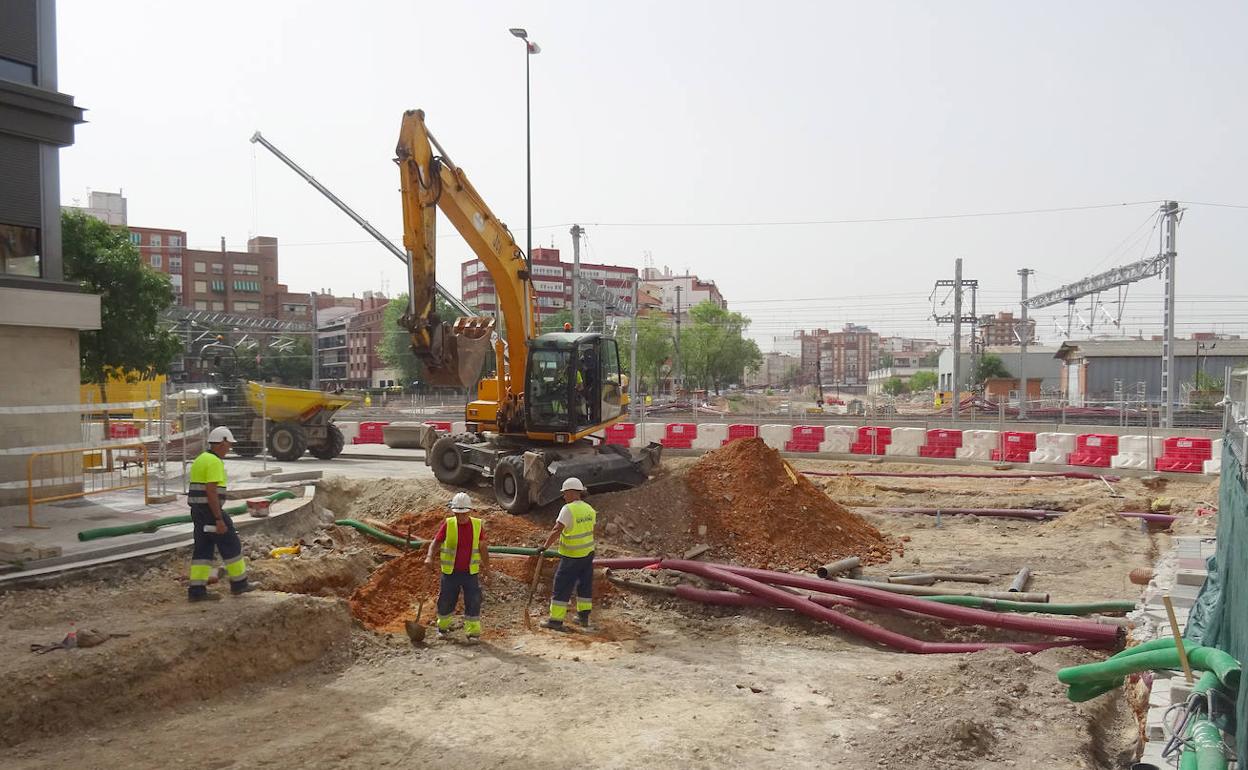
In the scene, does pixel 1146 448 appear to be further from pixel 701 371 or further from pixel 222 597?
pixel 701 371

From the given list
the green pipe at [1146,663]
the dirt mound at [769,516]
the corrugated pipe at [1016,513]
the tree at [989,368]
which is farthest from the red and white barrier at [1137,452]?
the tree at [989,368]

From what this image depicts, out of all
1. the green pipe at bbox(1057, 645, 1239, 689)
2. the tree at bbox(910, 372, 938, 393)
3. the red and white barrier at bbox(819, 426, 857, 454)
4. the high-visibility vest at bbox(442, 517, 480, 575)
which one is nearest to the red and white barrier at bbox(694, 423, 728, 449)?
the red and white barrier at bbox(819, 426, 857, 454)

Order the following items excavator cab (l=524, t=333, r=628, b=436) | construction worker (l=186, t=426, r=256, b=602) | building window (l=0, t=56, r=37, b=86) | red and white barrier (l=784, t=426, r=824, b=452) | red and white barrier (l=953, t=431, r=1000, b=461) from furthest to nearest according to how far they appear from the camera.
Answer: red and white barrier (l=784, t=426, r=824, b=452) < red and white barrier (l=953, t=431, r=1000, b=461) < excavator cab (l=524, t=333, r=628, b=436) < building window (l=0, t=56, r=37, b=86) < construction worker (l=186, t=426, r=256, b=602)

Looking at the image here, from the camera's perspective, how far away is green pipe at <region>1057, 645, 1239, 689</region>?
458cm

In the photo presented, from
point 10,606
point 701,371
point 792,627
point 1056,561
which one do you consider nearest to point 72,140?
point 10,606

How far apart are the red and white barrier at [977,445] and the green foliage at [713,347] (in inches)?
2281

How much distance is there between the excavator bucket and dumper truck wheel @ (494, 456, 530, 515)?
1.52 m

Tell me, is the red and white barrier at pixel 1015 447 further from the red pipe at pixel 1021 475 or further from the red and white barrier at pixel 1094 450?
the red and white barrier at pixel 1094 450

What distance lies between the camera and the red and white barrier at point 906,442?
24.6 m

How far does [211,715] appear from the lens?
22.0 ft

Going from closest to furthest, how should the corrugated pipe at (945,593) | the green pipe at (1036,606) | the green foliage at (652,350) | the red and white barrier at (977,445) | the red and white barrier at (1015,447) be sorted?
1. the green pipe at (1036,606)
2. the corrugated pipe at (945,593)
3. the red and white barrier at (1015,447)
4. the red and white barrier at (977,445)
5. the green foliage at (652,350)

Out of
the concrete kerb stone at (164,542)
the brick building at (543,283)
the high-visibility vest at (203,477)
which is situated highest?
the brick building at (543,283)

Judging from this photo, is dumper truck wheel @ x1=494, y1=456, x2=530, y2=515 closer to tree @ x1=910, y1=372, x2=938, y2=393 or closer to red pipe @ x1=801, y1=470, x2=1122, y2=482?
red pipe @ x1=801, y1=470, x2=1122, y2=482

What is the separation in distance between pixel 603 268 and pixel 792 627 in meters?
120
